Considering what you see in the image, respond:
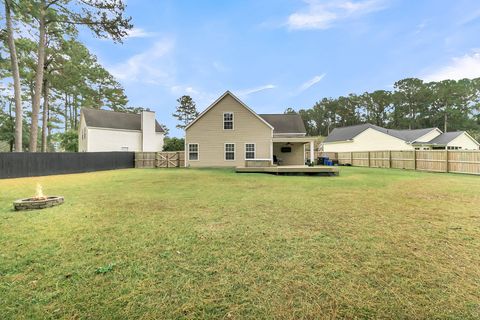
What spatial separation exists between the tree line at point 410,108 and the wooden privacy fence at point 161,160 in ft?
162

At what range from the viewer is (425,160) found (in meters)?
16.4

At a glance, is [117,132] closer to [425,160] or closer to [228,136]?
[228,136]

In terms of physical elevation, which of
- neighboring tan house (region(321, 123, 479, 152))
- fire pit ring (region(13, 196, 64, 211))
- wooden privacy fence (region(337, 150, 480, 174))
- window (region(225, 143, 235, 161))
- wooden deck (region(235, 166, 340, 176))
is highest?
neighboring tan house (region(321, 123, 479, 152))

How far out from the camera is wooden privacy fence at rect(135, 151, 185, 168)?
21.9 m

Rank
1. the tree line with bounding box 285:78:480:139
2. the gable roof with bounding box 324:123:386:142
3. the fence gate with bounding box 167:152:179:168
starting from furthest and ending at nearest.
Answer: the tree line with bounding box 285:78:480:139 < the gable roof with bounding box 324:123:386:142 < the fence gate with bounding box 167:152:179:168

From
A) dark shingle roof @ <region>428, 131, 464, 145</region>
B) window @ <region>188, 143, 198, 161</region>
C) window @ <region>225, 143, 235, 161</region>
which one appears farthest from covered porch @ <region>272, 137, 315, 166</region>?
dark shingle roof @ <region>428, 131, 464, 145</region>

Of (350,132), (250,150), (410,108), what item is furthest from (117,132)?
(410,108)

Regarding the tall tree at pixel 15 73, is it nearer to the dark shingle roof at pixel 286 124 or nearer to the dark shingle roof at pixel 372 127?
the dark shingle roof at pixel 286 124

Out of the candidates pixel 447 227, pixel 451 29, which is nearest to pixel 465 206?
pixel 447 227

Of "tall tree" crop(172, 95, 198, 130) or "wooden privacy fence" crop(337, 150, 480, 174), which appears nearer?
"wooden privacy fence" crop(337, 150, 480, 174)

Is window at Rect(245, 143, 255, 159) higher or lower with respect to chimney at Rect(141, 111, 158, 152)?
lower

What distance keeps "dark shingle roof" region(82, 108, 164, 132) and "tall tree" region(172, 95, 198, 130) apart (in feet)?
43.0

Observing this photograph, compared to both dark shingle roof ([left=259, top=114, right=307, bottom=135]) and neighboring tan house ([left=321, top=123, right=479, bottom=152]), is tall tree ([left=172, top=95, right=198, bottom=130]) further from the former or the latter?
neighboring tan house ([left=321, top=123, right=479, bottom=152])

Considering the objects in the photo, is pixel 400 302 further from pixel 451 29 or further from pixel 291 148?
pixel 291 148
